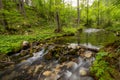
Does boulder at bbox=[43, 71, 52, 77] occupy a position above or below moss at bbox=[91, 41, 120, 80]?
below

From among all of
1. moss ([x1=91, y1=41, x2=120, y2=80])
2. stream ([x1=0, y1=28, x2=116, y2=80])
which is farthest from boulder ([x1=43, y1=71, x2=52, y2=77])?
moss ([x1=91, y1=41, x2=120, y2=80])

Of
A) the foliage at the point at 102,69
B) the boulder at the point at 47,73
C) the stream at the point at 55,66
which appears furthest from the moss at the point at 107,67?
the boulder at the point at 47,73

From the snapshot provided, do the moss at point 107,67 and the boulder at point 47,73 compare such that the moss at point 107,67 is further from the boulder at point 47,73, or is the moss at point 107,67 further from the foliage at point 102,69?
the boulder at point 47,73

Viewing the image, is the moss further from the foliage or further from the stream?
the stream

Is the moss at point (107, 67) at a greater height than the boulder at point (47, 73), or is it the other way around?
the moss at point (107, 67)

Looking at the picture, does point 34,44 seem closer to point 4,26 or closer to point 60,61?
point 60,61

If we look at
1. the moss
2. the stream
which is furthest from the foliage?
the stream

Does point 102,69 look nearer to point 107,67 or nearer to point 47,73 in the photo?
point 107,67

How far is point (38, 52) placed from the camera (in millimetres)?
7941

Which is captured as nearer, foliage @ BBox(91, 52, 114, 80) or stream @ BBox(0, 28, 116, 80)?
foliage @ BBox(91, 52, 114, 80)

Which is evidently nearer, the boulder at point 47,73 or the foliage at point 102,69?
the foliage at point 102,69

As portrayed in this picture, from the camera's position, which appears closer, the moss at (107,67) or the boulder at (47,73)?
the moss at (107,67)

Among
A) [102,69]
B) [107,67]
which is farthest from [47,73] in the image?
[107,67]

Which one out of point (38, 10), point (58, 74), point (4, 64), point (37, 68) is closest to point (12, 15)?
point (4, 64)
